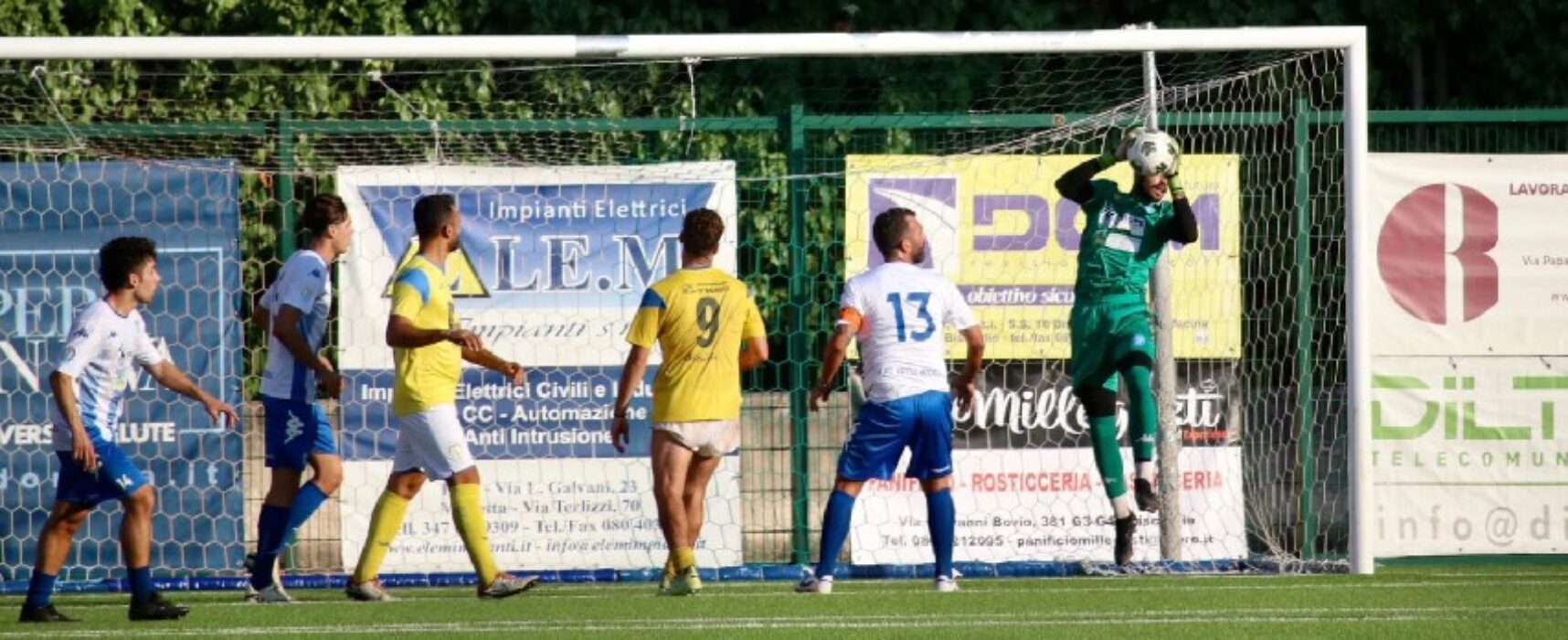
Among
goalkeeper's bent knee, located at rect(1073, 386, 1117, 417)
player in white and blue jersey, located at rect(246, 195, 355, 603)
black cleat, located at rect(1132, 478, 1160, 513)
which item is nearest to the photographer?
player in white and blue jersey, located at rect(246, 195, 355, 603)

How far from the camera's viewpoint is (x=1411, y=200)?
13.3m

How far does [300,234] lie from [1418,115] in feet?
21.4

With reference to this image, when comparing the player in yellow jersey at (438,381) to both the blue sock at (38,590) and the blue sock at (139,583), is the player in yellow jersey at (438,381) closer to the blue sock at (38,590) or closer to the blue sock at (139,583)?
the blue sock at (139,583)

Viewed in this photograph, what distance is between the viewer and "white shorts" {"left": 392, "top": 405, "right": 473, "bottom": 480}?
34.7ft

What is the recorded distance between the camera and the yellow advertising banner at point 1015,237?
1310 centimetres

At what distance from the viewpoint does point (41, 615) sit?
32.9ft

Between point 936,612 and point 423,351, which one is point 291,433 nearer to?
point 423,351

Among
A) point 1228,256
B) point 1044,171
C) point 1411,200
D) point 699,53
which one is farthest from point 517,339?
point 1411,200

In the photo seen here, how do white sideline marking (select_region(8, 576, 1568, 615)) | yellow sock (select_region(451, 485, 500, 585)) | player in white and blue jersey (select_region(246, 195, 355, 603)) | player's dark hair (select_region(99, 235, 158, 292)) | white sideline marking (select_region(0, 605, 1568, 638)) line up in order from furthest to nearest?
1. player in white and blue jersey (select_region(246, 195, 355, 603))
2. white sideline marking (select_region(8, 576, 1568, 615))
3. yellow sock (select_region(451, 485, 500, 585))
4. player's dark hair (select_region(99, 235, 158, 292))
5. white sideline marking (select_region(0, 605, 1568, 638))

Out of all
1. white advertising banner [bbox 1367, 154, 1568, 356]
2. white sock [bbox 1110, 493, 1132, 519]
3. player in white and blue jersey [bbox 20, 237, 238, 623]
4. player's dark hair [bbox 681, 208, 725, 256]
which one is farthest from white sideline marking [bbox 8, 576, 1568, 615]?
white advertising banner [bbox 1367, 154, 1568, 356]

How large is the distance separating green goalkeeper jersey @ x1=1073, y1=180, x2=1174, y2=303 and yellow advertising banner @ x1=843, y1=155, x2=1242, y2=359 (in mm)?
1365

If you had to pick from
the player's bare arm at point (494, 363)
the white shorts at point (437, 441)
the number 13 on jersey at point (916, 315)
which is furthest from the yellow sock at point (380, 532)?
the number 13 on jersey at point (916, 315)

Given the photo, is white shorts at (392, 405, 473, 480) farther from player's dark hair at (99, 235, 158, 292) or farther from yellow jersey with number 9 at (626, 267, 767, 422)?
player's dark hair at (99, 235, 158, 292)

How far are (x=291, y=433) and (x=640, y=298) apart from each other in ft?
8.10
